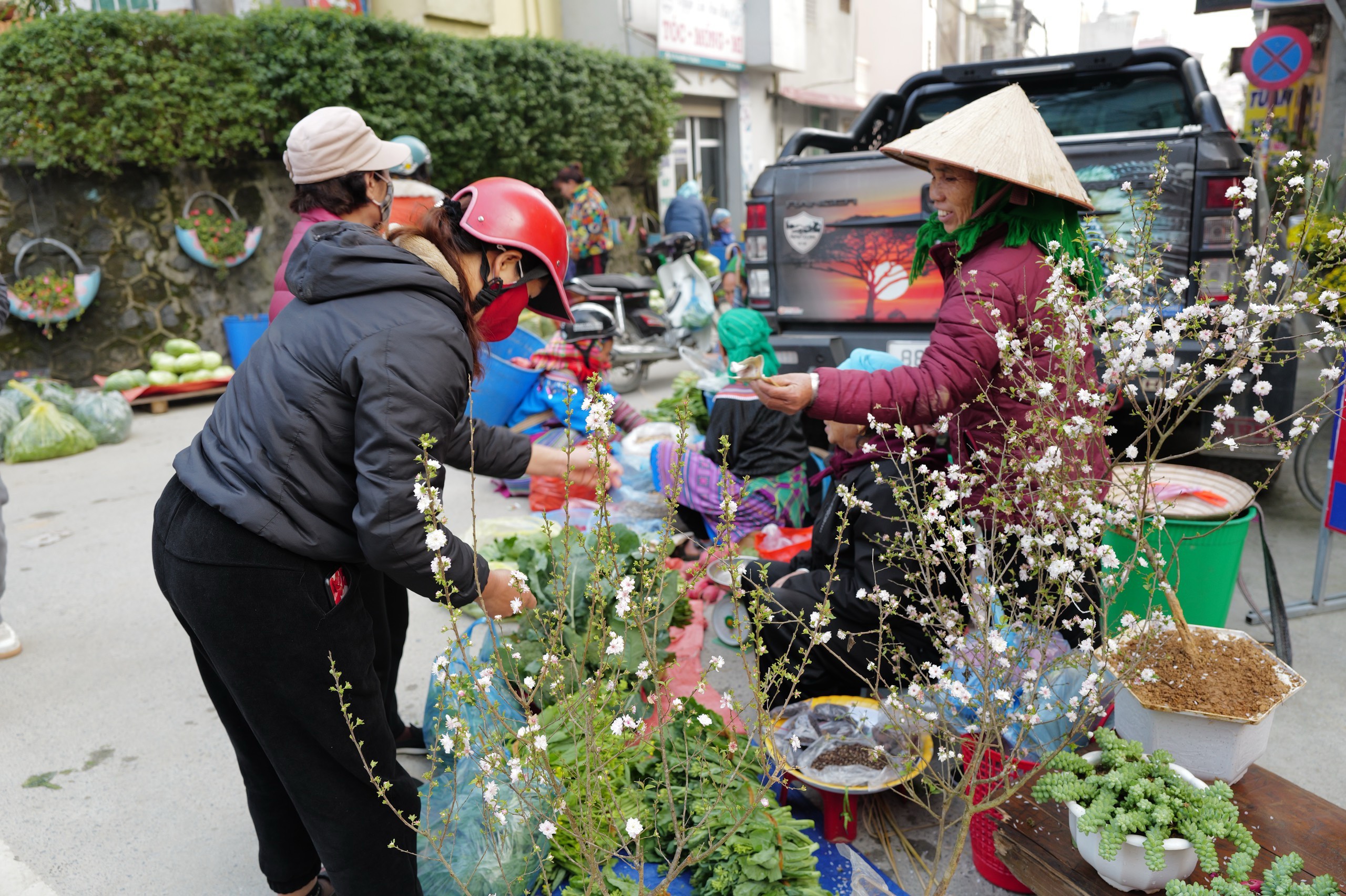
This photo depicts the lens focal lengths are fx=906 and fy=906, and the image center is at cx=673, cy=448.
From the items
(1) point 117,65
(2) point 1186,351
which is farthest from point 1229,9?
(1) point 117,65

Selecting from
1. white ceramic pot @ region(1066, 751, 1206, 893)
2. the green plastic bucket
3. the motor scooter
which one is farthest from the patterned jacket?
white ceramic pot @ region(1066, 751, 1206, 893)

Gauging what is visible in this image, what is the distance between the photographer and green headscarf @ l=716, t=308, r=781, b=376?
466cm

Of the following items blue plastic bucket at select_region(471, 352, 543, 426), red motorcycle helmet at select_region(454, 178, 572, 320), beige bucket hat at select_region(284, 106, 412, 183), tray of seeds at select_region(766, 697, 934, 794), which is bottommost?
tray of seeds at select_region(766, 697, 934, 794)

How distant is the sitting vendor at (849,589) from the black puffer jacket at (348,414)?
1.19 meters

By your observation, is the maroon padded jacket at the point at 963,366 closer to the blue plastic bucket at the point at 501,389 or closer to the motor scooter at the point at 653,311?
the blue plastic bucket at the point at 501,389

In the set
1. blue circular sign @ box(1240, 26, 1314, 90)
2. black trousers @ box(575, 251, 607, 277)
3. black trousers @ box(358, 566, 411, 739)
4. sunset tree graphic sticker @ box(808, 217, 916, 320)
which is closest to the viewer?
black trousers @ box(358, 566, 411, 739)

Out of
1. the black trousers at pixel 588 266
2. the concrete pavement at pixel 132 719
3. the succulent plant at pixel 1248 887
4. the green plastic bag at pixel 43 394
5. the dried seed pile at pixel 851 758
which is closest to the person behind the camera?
the succulent plant at pixel 1248 887

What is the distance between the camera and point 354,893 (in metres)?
1.99

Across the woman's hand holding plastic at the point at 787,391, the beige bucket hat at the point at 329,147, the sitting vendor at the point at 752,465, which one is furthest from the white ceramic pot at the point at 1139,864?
the beige bucket hat at the point at 329,147

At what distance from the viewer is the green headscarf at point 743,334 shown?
15.3ft

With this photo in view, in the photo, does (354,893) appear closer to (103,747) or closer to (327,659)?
(327,659)

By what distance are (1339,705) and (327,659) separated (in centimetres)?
329

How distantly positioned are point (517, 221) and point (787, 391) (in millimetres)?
817

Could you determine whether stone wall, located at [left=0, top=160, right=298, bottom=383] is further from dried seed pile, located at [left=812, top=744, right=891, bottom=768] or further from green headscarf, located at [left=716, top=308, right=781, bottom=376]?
dried seed pile, located at [left=812, top=744, right=891, bottom=768]
